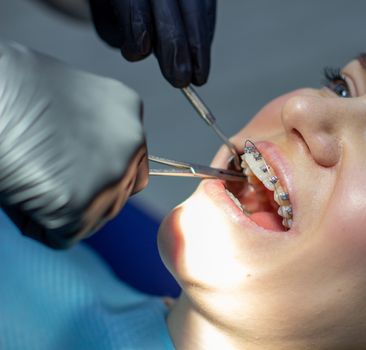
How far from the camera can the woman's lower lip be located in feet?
3.27

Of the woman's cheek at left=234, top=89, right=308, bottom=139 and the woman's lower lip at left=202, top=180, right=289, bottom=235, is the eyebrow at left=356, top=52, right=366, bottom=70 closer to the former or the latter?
the woman's cheek at left=234, top=89, right=308, bottom=139

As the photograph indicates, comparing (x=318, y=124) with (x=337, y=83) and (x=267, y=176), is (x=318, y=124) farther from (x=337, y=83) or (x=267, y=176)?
(x=337, y=83)

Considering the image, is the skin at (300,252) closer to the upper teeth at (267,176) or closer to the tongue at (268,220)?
the upper teeth at (267,176)

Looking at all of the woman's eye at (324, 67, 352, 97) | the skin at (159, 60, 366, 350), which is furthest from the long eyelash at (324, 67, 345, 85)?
the skin at (159, 60, 366, 350)

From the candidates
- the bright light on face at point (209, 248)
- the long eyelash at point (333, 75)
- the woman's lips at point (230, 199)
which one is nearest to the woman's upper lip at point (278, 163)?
the woman's lips at point (230, 199)

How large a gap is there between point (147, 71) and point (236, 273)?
1.31 metres

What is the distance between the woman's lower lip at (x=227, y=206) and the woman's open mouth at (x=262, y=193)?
0.02 metres

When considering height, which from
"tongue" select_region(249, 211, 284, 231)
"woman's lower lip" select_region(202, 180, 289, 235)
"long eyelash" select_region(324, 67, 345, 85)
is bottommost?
"tongue" select_region(249, 211, 284, 231)

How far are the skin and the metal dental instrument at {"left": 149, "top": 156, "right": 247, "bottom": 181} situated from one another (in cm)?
4

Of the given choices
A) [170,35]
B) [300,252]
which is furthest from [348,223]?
[170,35]

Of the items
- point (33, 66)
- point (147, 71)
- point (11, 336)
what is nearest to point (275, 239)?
point (33, 66)

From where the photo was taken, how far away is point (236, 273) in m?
0.97

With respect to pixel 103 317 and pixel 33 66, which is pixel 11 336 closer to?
pixel 103 317

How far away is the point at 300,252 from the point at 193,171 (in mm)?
205
